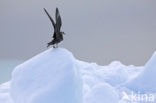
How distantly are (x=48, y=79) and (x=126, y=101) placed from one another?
2808mm

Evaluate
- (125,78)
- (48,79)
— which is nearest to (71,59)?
(48,79)

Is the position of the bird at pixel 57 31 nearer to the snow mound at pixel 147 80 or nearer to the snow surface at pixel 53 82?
the snow surface at pixel 53 82

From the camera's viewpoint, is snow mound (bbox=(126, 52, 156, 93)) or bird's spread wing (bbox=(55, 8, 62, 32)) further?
snow mound (bbox=(126, 52, 156, 93))

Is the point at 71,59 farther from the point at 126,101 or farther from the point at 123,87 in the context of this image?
the point at 123,87

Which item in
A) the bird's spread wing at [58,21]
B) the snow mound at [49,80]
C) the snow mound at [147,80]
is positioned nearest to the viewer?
the snow mound at [49,80]

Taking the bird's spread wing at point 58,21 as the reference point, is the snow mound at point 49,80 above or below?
below

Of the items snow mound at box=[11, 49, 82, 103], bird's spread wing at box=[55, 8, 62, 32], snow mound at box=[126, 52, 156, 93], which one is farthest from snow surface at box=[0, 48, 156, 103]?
snow mound at box=[126, 52, 156, 93]

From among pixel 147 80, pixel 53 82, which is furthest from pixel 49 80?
pixel 147 80

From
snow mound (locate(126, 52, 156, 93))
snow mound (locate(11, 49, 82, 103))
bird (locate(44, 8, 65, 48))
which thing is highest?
snow mound (locate(126, 52, 156, 93))

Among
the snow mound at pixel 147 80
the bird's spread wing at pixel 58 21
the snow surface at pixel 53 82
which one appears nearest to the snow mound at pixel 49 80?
the snow surface at pixel 53 82

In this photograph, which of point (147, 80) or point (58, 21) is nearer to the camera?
point (58, 21)

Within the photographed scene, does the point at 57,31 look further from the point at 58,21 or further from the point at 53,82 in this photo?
the point at 53,82

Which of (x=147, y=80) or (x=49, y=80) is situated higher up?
(x=147, y=80)

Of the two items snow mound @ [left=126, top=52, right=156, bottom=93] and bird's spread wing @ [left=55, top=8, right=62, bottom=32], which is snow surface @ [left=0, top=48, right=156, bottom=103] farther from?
snow mound @ [left=126, top=52, right=156, bottom=93]
